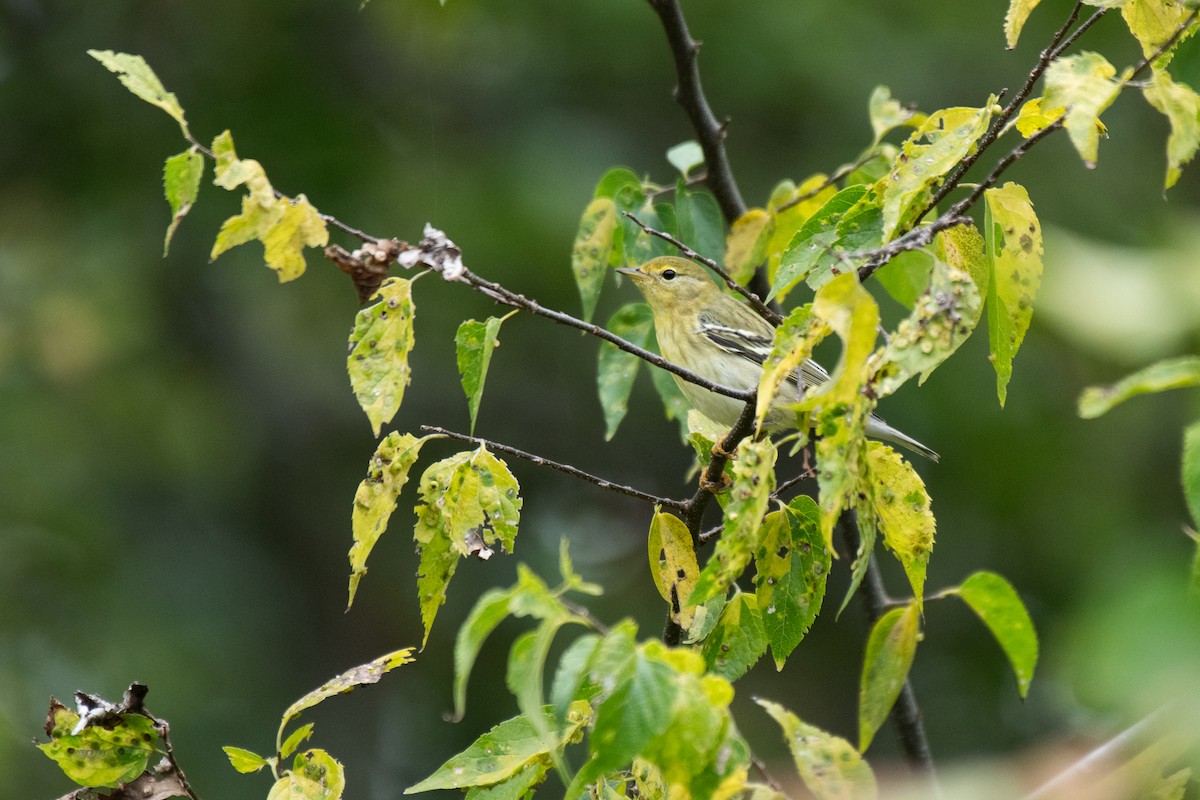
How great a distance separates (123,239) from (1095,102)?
8984 mm

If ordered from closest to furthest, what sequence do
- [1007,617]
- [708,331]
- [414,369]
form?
[1007,617]
[708,331]
[414,369]

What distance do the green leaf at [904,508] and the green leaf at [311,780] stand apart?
3.67ft

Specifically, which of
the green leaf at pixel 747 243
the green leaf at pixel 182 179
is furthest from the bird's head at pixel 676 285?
the green leaf at pixel 182 179

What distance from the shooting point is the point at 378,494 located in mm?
2484

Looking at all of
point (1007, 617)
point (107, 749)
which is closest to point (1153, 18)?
point (1007, 617)

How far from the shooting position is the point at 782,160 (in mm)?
9789

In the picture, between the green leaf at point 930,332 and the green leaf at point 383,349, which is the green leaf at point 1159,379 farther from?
the green leaf at point 383,349

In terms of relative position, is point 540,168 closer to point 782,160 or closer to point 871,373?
point 782,160

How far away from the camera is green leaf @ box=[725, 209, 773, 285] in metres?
3.72

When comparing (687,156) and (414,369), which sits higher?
(687,156)

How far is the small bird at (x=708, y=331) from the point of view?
19.1 ft

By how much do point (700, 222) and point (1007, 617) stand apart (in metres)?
2.25

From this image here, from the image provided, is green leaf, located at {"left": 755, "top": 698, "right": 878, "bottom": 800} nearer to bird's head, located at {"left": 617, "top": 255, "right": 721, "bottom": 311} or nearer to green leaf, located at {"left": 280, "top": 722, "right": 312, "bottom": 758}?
green leaf, located at {"left": 280, "top": 722, "right": 312, "bottom": 758}

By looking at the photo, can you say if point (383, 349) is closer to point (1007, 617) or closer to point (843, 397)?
point (843, 397)
